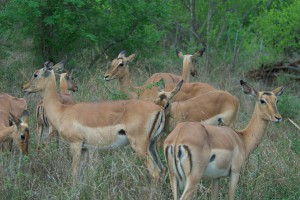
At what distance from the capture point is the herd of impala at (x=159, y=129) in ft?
18.9

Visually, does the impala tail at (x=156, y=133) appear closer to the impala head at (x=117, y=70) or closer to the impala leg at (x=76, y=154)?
the impala leg at (x=76, y=154)

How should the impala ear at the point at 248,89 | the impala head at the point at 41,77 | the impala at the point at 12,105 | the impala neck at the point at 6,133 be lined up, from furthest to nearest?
the impala at the point at 12,105, the impala head at the point at 41,77, the impala neck at the point at 6,133, the impala ear at the point at 248,89

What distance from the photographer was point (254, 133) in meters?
6.76

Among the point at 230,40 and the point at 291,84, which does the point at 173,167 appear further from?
the point at 230,40

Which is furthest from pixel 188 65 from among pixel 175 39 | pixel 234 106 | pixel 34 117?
pixel 175 39

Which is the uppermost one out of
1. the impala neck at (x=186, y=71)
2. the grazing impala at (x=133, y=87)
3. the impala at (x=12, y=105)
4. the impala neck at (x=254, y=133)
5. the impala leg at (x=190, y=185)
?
the impala leg at (x=190, y=185)

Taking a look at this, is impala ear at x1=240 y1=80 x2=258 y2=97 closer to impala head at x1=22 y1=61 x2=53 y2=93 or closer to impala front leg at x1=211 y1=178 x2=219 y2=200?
impala front leg at x1=211 y1=178 x2=219 y2=200

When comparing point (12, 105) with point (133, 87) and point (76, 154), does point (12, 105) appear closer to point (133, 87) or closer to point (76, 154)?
point (133, 87)

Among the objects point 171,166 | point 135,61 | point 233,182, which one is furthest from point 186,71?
point 171,166

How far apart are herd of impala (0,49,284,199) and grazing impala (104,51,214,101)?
0.05 metres

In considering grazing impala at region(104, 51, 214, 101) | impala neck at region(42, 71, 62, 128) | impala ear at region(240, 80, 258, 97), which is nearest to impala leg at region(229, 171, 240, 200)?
impala ear at region(240, 80, 258, 97)

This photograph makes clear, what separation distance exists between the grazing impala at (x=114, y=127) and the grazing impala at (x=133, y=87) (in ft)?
6.36

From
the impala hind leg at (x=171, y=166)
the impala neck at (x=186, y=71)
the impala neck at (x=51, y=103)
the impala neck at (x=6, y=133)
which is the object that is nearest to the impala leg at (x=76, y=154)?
the impala neck at (x=51, y=103)

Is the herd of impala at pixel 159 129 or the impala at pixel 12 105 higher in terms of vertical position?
the herd of impala at pixel 159 129
